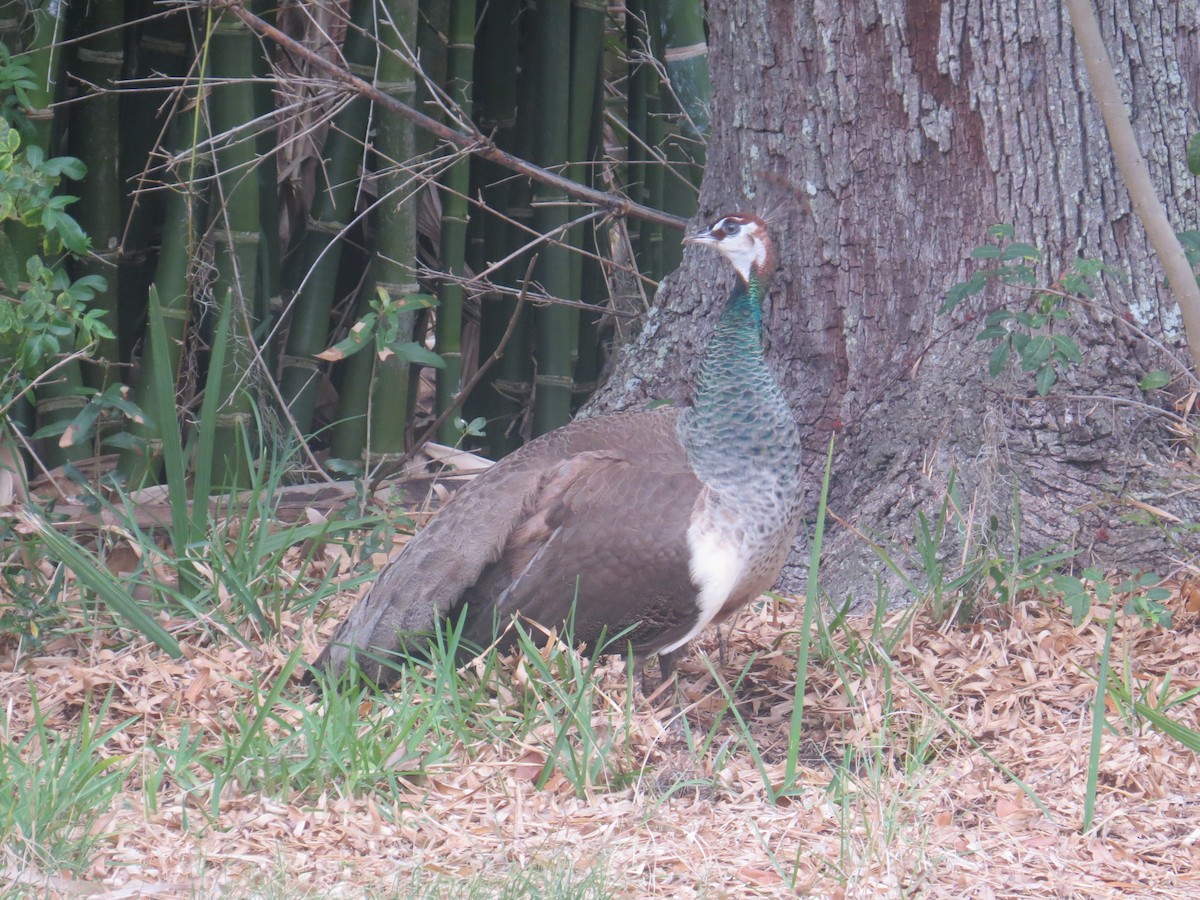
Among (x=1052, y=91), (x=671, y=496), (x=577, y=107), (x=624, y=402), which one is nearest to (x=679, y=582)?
(x=671, y=496)

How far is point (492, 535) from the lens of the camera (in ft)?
9.48

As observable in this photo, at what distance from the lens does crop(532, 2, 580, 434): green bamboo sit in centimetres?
419

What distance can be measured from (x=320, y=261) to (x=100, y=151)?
0.69m

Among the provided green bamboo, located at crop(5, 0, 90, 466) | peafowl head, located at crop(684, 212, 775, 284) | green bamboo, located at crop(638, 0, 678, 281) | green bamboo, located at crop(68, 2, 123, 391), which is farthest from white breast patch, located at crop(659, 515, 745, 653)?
green bamboo, located at crop(638, 0, 678, 281)

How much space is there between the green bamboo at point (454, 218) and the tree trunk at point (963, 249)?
0.93 meters

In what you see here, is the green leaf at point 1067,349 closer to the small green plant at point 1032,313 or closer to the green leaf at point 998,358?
the small green plant at point 1032,313

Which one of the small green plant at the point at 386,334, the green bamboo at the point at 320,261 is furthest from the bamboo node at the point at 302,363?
the small green plant at the point at 386,334

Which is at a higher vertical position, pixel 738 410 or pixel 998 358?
pixel 998 358

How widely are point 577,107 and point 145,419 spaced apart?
178cm

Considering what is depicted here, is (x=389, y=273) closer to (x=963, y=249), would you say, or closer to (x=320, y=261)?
(x=320, y=261)

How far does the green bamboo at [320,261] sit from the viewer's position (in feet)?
13.2

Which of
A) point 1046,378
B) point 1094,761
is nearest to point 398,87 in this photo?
point 1046,378

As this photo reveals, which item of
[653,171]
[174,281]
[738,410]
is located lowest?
[738,410]

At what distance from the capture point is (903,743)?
262 centimetres
